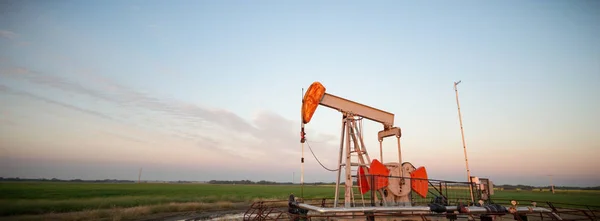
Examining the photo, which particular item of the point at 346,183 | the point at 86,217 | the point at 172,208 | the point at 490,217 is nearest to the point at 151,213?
the point at 172,208

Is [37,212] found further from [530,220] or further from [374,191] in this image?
[530,220]

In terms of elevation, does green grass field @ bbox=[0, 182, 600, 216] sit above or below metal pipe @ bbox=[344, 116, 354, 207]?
below

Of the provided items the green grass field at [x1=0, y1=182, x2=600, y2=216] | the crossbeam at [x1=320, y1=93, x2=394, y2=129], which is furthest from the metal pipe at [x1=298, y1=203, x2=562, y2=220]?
the green grass field at [x1=0, y1=182, x2=600, y2=216]

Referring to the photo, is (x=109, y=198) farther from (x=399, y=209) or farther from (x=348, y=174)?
(x=399, y=209)

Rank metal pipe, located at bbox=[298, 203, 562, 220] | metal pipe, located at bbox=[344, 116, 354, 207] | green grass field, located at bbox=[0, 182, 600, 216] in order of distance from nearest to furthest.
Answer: metal pipe, located at bbox=[298, 203, 562, 220]
metal pipe, located at bbox=[344, 116, 354, 207]
green grass field, located at bbox=[0, 182, 600, 216]

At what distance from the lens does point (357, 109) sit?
11008 millimetres

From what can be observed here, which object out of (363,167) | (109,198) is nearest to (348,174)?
(363,167)

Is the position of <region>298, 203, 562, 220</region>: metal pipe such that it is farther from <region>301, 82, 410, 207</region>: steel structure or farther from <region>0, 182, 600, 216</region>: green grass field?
<region>0, 182, 600, 216</region>: green grass field

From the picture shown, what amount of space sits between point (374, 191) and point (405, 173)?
1926 mm

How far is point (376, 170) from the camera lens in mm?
10219

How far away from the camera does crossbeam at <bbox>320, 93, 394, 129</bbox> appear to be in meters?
10.6

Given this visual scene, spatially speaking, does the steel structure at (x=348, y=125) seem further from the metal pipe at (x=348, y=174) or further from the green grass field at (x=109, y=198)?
the green grass field at (x=109, y=198)

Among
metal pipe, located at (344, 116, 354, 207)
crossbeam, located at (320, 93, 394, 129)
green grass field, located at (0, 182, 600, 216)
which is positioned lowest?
green grass field, located at (0, 182, 600, 216)

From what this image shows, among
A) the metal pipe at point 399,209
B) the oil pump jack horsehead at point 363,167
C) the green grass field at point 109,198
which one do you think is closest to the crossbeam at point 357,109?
the oil pump jack horsehead at point 363,167
